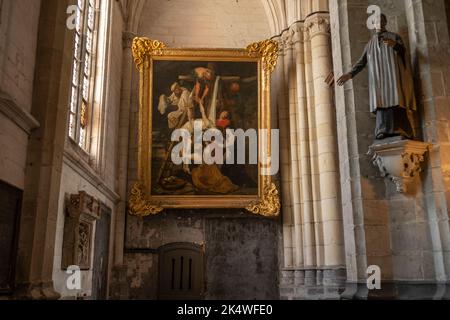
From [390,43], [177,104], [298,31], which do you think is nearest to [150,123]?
[177,104]

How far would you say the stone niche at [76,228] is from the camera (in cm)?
687

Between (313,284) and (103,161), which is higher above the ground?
(103,161)

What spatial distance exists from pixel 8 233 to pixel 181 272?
619cm

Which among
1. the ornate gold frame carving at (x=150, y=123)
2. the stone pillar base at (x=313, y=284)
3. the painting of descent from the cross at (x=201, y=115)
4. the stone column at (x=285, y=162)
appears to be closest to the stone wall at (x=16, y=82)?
the ornate gold frame carving at (x=150, y=123)

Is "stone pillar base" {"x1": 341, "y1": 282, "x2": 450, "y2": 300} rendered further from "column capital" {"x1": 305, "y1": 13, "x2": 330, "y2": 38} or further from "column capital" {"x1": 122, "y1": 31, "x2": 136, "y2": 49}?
"column capital" {"x1": 122, "y1": 31, "x2": 136, "y2": 49}

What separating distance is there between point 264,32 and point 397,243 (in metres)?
8.19

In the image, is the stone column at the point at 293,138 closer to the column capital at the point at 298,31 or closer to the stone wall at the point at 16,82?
the column capital at the point at 298,31

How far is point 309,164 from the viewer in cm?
1065

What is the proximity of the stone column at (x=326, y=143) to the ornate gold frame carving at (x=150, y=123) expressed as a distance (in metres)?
0.97

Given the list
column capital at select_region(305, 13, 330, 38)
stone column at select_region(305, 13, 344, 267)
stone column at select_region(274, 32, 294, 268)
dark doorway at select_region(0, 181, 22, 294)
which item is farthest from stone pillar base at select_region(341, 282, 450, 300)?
column capital at select_region(305, 13, 330, 38)

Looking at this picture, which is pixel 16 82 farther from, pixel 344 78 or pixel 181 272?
pixel 181 272

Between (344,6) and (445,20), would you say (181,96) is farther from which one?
(445,20)

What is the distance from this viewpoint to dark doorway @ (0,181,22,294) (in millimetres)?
4773

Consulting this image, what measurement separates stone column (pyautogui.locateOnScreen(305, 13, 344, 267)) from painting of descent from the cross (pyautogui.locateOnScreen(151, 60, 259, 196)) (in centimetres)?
140
